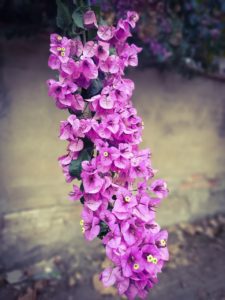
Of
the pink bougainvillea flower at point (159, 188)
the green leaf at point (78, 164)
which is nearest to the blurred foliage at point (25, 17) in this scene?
the green leaf at point (78, 164)

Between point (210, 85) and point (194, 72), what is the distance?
0.26 m

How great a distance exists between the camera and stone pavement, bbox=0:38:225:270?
267cm

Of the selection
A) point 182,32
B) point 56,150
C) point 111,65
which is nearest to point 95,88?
point 111,65

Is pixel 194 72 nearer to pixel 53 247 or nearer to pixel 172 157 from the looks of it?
pixel 172 157

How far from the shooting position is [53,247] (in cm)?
312

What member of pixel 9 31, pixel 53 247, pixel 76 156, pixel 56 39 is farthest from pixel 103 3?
pixel 53 247

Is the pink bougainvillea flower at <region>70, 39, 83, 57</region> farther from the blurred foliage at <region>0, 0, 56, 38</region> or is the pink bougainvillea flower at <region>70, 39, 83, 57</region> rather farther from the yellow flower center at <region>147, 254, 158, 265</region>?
the blurred foliage at <region>0, 0, 56, 38</region>

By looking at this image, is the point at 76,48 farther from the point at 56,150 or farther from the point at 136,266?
the point at 56,150

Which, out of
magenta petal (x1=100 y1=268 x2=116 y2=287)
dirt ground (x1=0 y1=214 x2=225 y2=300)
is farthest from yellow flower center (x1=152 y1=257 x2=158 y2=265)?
dirt ground (x1=0 y1=214 x2=225 y2=300)

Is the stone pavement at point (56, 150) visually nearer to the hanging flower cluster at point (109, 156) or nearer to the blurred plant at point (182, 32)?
the blurred plant at point (182, 32)

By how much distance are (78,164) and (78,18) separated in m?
0.53

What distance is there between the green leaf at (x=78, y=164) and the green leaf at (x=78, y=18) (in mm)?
457

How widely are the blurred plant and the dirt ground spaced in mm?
1554

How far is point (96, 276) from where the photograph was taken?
296cm
